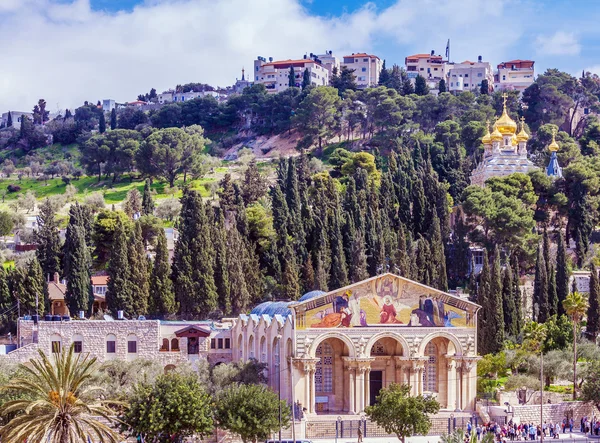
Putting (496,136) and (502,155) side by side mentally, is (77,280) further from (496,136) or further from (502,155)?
(496,136)

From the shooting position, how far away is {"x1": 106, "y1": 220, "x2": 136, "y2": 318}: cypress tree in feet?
230

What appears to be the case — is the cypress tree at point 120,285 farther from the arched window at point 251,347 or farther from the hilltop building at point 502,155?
the hilltop building at point 502,155

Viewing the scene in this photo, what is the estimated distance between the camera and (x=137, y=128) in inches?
5822

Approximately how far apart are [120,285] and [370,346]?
18.5 m

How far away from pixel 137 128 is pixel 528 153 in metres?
54.7

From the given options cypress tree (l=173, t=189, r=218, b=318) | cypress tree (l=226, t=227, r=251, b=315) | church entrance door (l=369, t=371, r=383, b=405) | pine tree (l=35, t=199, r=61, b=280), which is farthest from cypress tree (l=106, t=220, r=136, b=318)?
church entrance door (l=369, t=371, r=383, b=405)

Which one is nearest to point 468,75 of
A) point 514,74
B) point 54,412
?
point 514,74

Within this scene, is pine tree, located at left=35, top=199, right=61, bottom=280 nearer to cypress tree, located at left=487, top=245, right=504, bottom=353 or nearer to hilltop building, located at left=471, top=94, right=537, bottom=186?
cypress tree, located at left=487, top=245, right=504, bottom=353

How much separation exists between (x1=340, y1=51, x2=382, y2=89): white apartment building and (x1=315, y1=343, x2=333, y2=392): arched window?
355 ft

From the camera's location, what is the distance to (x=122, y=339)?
65.1m

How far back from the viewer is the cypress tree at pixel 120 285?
7025 cm

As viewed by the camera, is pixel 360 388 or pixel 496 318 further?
pixel 496 318

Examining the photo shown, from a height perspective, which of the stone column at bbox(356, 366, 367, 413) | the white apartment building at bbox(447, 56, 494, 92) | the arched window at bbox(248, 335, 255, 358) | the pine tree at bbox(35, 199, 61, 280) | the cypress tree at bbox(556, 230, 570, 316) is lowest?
the stone column at bbox(356, 366, 367, 413)

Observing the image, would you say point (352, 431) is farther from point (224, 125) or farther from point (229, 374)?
point (224, 125)
